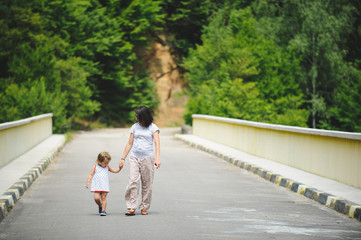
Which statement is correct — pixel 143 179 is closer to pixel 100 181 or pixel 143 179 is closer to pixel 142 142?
pixel 142 142

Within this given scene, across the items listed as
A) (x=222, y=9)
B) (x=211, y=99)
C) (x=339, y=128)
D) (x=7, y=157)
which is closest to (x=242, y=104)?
(x=211, y=99)

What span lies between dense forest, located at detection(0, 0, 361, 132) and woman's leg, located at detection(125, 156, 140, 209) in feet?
69.0

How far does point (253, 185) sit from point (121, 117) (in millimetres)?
36603

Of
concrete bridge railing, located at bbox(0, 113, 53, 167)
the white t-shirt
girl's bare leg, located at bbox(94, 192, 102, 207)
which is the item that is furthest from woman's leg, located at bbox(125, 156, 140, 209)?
concrete bridge railing, located at bbox(0, 113, 53, 167)

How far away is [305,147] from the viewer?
567 inches

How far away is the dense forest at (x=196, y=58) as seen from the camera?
3469 cm

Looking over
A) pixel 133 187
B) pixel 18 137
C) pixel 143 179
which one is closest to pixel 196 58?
pixel 18 137

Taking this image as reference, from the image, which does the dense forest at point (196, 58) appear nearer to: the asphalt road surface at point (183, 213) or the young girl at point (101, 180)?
the asphalt road surface at point (183, 213)

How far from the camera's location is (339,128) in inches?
1732

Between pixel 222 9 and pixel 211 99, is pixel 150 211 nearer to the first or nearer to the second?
pixel 211 99

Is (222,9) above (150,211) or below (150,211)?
above

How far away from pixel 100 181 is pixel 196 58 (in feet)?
116

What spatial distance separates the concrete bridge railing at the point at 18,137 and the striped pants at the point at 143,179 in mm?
6476

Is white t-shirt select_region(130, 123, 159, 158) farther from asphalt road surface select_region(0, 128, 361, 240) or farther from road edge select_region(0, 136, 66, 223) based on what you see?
road edge select_region(0, 136, 66, 223)
